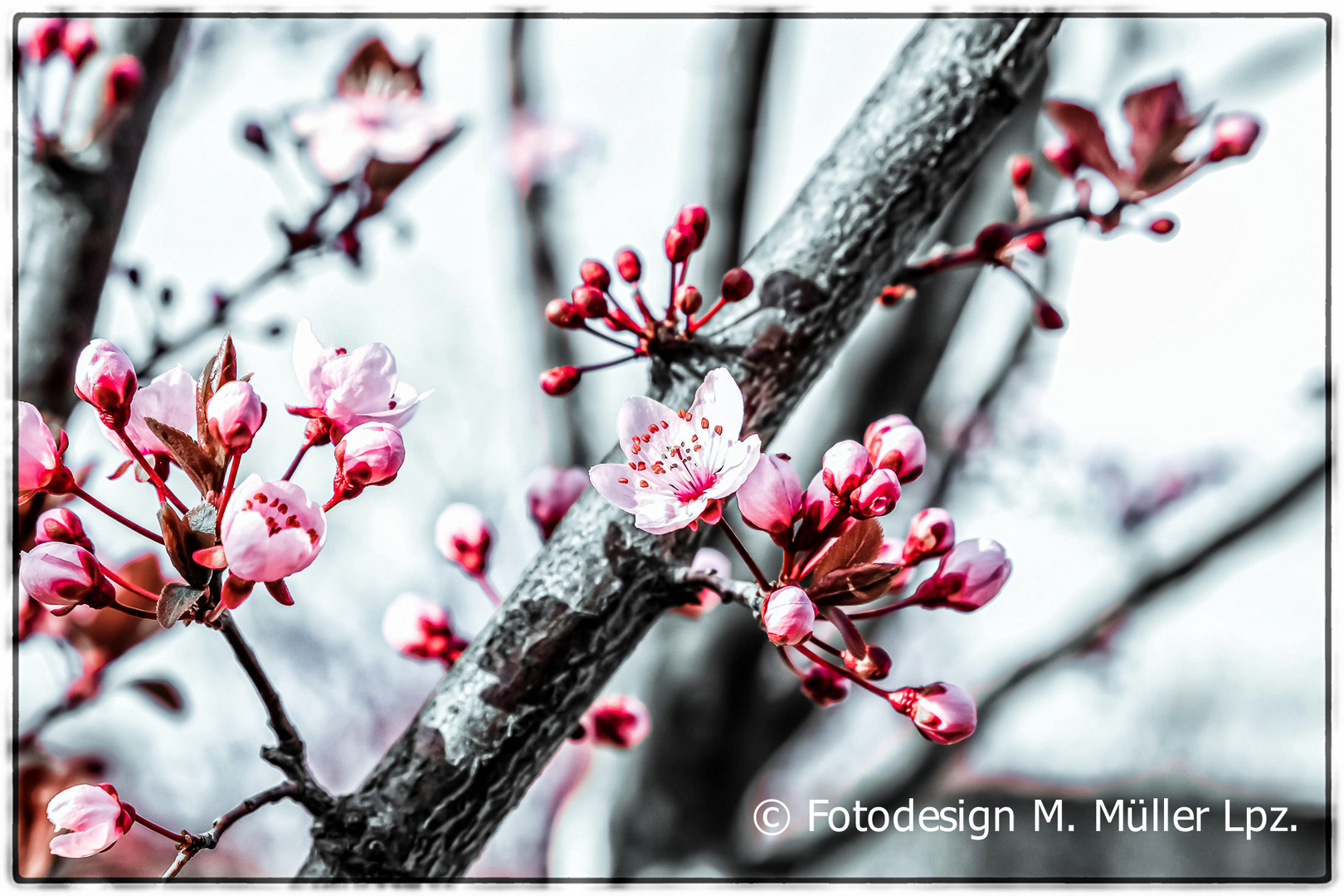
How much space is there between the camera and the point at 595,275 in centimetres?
40

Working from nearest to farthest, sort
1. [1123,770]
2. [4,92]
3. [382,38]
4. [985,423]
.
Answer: [4,92] < [382,38] < [1123,770] < [985,423]

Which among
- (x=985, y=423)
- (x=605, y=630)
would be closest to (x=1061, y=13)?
(x=605, y=630)

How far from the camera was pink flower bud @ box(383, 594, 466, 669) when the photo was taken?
1.59 feet

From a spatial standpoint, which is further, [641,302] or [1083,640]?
[1083,640]

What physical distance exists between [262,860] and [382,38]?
173 cm

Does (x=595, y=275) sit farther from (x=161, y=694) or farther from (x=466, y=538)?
(x=161, y=694)

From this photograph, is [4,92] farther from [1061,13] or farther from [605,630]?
[1061,13]

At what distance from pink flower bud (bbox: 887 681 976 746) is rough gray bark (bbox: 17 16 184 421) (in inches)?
27.0

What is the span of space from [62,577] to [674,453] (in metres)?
0.26

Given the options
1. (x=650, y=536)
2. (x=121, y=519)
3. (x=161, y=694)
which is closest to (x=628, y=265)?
(x=650, y=536)

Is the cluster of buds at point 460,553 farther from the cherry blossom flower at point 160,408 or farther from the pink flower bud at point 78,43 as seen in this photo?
the pink flower bud at point 78,43

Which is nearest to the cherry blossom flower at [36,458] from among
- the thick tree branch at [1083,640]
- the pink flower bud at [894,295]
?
the pink flower bud at [894,295]

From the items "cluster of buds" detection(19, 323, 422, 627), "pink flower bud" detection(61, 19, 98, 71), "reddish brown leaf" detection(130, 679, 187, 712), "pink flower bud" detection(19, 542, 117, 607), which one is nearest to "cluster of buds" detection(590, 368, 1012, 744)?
"cluster of buds" detection(19, 323, 422, 627)

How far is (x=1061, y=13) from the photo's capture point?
1.64 feet
